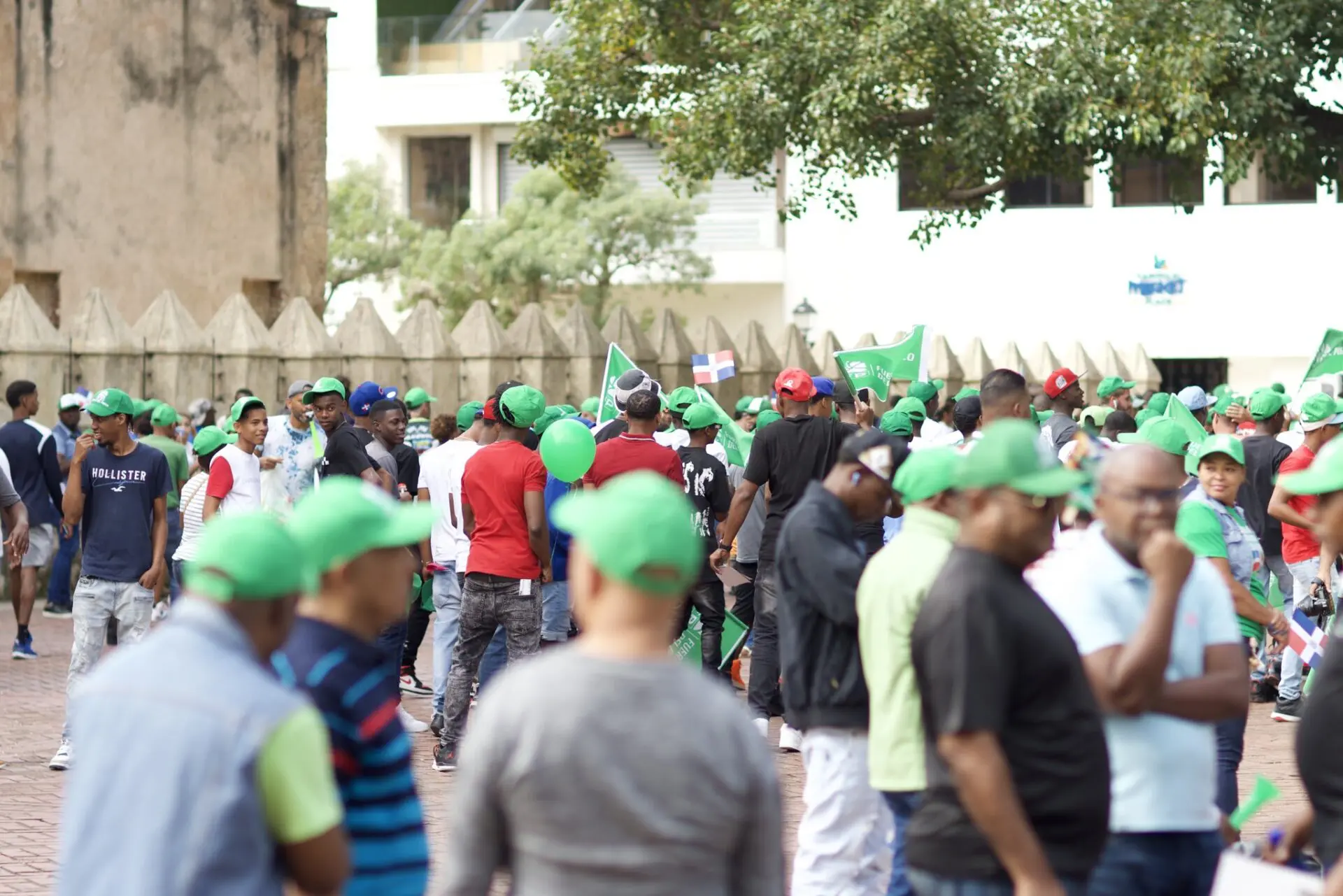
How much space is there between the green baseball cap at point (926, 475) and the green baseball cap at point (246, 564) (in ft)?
7.27

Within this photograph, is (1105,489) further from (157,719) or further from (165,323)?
(165,323)

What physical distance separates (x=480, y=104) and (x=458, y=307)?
21.0 feet

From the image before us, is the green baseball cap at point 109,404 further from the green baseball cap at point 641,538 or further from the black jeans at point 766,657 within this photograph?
the green baseball cap at point 641,538

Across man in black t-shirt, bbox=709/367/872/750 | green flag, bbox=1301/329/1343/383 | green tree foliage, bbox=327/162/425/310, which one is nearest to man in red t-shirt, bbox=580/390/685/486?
man in black t-shirt, bbox=709/367/872/750

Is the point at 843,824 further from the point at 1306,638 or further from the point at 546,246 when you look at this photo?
the point at 546,246

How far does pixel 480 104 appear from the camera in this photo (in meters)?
48.9

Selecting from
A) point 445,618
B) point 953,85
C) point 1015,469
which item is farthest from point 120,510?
point 953,85

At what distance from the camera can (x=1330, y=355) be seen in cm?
1669

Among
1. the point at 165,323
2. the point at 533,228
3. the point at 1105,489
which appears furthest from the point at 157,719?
the point at 533,228

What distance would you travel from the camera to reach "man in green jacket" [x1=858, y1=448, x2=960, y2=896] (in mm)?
5066

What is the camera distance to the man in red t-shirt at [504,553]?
959cm

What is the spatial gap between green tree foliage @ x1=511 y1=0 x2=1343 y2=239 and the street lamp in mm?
20431

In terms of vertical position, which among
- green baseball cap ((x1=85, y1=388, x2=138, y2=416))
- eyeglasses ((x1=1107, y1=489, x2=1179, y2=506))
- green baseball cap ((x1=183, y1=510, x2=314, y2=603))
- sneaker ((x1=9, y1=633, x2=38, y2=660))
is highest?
green baseball cap ((x1=85, y1=388, x2=138, y2=416))

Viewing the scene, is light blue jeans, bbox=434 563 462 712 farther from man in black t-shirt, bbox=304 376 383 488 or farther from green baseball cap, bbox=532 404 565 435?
green baseball cap, bbox=532 404 565 435
